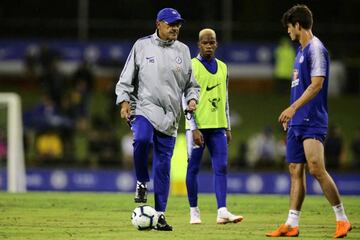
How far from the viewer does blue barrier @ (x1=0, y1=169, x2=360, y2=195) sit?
2617 cm

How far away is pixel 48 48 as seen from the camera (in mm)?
33031

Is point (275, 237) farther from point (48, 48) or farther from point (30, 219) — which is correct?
point (48, 48)

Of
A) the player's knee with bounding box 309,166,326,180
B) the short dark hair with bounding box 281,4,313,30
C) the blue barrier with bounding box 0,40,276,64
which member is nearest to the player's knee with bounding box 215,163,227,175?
the player's knee with bounding box 309,166,326,180

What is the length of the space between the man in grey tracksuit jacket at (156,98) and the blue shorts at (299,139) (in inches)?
54.0

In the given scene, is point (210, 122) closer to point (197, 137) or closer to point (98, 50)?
point (197, 137)

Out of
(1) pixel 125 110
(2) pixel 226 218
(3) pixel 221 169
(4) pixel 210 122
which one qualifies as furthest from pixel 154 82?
(2) pixel 226 218

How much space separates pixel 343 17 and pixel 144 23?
6.54 metres

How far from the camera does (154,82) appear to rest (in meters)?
11.4

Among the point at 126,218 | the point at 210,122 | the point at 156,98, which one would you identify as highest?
the point at 156,98

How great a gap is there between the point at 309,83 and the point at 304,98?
28 centimetres

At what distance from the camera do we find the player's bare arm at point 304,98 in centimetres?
1042

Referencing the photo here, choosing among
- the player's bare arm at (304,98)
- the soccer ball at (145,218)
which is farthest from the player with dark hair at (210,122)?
the player's bare arm at (304,98)

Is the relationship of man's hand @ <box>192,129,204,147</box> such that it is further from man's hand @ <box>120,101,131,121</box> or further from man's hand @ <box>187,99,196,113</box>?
man's hand @ <box>120,101,131,121</box>

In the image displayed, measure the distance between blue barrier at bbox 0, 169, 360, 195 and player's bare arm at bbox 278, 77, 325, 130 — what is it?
15389 millimetres
